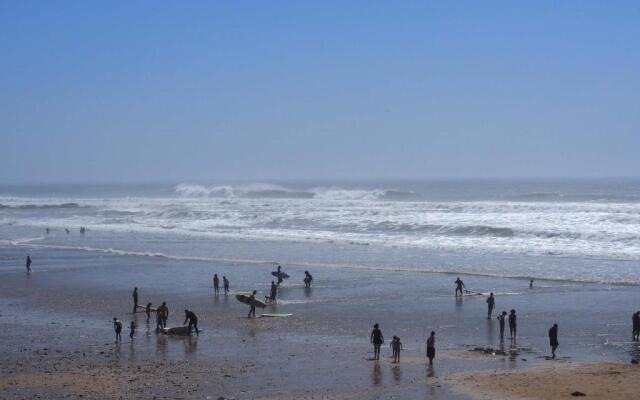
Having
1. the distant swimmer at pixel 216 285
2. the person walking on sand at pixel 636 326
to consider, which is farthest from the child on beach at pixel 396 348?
the distant swimmer at pixel 216 285

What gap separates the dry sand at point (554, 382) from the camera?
14938 mm

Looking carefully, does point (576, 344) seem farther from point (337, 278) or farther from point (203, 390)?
point (337, 278)

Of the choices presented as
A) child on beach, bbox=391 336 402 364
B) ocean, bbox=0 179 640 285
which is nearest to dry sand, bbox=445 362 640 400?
child on beach, bbox=391 336 402 364

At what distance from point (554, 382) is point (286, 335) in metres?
8.11

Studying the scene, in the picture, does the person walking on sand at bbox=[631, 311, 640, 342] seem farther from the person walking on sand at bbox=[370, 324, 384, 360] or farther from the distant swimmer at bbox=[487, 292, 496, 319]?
the person walking on sand at bbox=[370, 324, 384, 360]

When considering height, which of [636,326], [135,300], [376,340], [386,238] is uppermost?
[386,238]

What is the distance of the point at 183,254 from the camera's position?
142ft

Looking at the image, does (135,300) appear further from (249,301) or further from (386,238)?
(386,238)

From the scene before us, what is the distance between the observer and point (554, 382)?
52.1 ft

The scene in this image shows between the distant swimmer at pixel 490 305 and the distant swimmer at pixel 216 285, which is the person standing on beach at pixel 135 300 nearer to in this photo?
the distant swimmer at pixel 216 285

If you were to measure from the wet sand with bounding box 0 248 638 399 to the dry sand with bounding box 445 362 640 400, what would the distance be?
0.48 meters

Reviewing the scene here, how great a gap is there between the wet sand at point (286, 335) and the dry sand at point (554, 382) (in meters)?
0.48

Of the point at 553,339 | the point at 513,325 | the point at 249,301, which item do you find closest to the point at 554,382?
the point at 553,339

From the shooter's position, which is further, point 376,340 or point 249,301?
point 249,301
